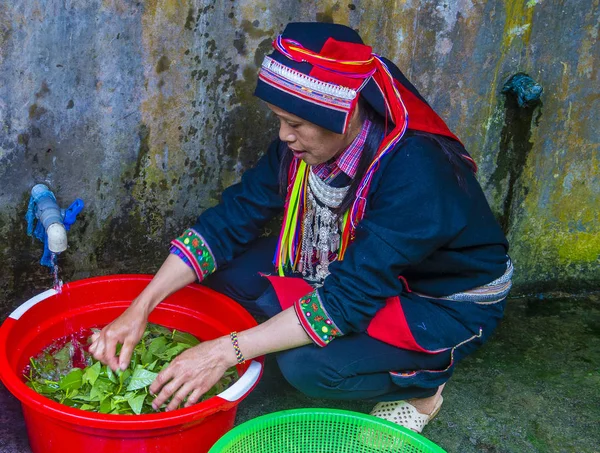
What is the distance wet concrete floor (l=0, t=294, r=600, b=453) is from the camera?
2561 mm

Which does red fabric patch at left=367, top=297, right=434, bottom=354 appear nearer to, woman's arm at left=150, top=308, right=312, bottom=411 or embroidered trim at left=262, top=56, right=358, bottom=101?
woman's arm at left=150, top=308, right=312, bottom=411

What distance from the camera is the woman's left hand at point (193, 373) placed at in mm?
2109

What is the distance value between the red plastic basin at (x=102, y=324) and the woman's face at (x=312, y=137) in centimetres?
56

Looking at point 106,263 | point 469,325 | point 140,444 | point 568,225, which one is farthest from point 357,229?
point 568,225

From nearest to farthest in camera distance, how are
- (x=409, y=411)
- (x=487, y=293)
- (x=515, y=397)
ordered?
1. (x=487, y=293)
2. (x=409, y=411)
3. (x=515, y=397)

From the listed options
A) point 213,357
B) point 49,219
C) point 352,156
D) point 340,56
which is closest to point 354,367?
point 213,357

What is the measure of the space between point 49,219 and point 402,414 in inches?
50.7

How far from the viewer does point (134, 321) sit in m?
2.30

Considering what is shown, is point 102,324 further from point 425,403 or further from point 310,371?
point 425,403

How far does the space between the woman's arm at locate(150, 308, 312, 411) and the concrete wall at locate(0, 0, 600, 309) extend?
32.8 inches

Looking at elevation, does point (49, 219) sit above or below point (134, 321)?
above

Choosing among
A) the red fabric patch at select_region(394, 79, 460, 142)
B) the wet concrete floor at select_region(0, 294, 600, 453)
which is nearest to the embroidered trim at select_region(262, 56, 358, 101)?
the red fabric patch at select_region(394, 79, 460, 142)

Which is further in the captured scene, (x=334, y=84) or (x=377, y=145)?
(x=377, y=145)

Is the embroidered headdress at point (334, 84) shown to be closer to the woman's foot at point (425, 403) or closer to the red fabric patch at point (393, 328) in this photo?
the red fabric patch at point (393, 328)
